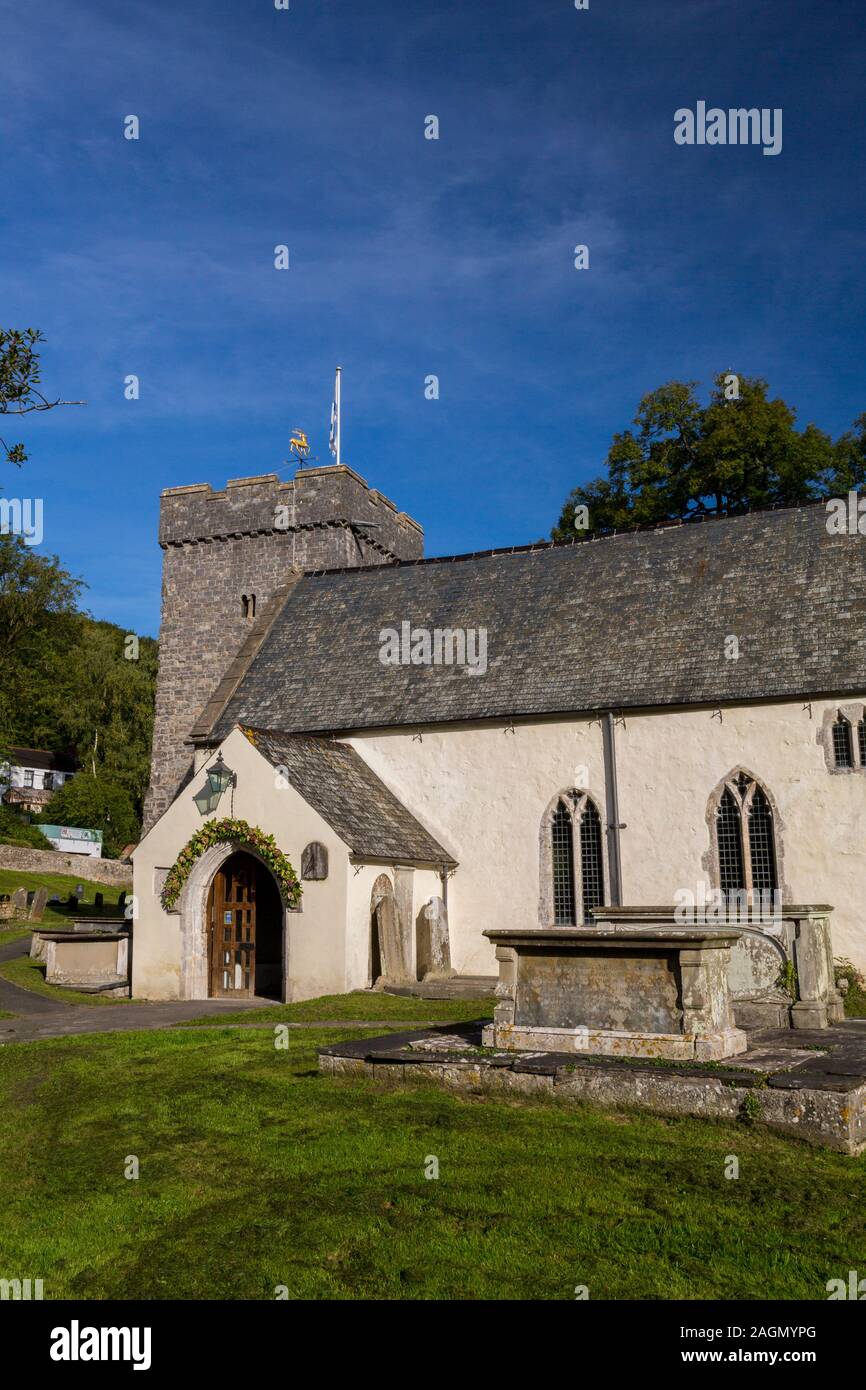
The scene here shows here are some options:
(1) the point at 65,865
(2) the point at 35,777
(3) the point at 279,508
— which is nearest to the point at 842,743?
(3) the point at 279,508

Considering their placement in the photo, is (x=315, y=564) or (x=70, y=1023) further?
(x=315, y=564)

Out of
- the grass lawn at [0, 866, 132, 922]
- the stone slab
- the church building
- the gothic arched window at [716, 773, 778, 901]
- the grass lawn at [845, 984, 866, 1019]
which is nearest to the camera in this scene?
the stone slab

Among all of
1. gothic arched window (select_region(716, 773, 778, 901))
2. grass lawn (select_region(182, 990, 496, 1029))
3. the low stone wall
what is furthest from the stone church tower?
the low stone wall

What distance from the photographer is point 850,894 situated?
20.7 meters

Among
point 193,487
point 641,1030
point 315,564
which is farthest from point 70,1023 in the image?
point 193,487

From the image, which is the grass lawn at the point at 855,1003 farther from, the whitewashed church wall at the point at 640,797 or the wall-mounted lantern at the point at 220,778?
the wall-mounted lantern at the point at 220,778

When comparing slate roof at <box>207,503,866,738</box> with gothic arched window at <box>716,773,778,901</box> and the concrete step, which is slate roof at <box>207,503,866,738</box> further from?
the concrete step

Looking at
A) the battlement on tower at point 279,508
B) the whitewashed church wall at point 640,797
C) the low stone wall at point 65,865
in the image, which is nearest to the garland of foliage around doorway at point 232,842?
the whitewashed church wall at point 640,797

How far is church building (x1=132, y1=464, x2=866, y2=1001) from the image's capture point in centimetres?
2133

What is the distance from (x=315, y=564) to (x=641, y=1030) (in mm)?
25019

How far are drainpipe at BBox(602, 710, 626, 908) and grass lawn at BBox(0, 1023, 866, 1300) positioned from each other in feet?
41.5

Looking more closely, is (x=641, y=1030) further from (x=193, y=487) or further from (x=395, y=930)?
(x=193, y=487)

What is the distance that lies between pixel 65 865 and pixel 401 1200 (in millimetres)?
51187

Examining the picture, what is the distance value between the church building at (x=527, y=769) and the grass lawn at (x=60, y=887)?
58.9ft
